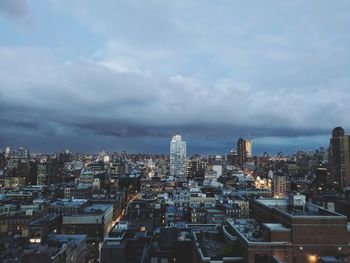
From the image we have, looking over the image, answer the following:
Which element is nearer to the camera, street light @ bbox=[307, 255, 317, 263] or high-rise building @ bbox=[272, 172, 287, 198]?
street light @ bbox=[307, 255, 317, 263]

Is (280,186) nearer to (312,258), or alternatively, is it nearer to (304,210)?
(304,210)

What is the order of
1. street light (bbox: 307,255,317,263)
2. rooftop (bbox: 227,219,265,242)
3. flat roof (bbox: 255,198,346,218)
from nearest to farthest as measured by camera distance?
street light (bbox: 307,255,317,263), rooftop (bbox: 227,219,265,242), flat roof (bbox: 255,198,346,218)

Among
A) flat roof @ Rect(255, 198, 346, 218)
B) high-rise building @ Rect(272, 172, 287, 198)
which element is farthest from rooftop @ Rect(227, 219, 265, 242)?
high-rise building @ Rect(272, 172, 287, 198)

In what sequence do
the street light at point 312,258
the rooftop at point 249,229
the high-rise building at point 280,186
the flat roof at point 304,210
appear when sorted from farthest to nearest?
the high-rise building at point 280,186 < the flat roof at point 304,210 < the rooftop at point 249,229 < the street light at point 312,258

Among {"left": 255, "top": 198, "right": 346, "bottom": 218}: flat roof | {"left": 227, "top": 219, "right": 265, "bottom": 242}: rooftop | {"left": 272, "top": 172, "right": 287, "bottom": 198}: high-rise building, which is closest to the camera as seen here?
{"left": 227, "top": 219, "right": 265, "bottom": 242}: rooftop

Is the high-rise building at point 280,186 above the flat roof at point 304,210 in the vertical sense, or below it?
below

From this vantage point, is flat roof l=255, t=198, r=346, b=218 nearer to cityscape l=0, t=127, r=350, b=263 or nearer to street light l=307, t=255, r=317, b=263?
cityscape l=0, t=127, r=350, b=263

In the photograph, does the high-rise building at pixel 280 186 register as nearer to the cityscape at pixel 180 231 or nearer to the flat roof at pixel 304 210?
the cityscape at pixel 180 231

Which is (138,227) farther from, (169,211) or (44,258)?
(44,258)

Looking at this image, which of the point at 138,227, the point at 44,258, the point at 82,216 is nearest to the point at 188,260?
the point at 44,258

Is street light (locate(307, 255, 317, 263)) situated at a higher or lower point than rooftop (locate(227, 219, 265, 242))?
lower

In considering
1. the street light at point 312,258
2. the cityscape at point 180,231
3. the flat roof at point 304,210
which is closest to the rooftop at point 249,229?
the cityscape at point 180,231
